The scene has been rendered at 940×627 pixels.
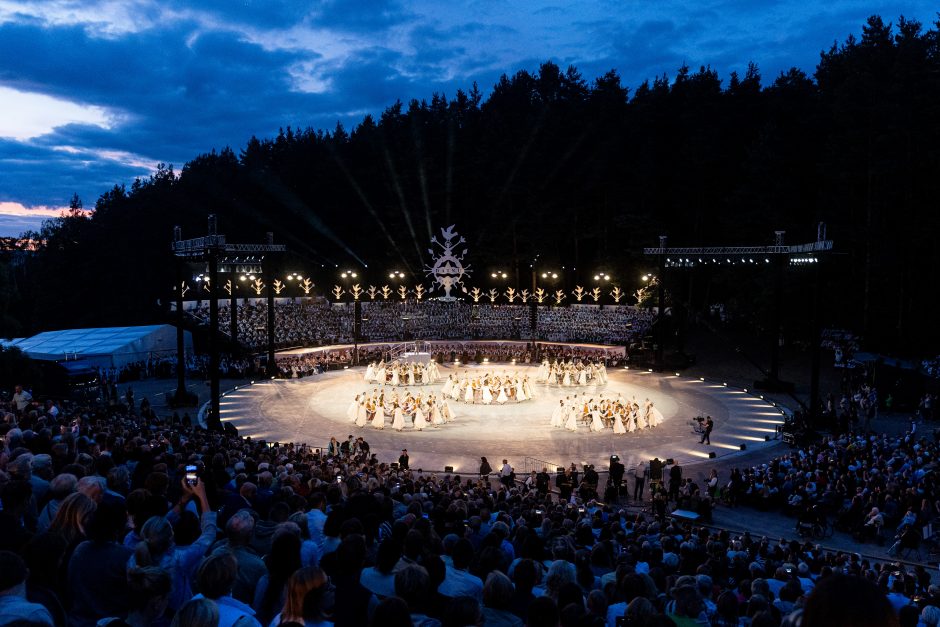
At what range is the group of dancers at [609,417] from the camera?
2366cm

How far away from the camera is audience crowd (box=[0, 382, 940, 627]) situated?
11.6 feet

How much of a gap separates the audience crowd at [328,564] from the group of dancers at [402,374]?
22.0 metres

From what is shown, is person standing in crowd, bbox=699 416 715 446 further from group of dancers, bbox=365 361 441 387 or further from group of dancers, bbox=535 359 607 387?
group of dancers, bbox=365 361 441 387

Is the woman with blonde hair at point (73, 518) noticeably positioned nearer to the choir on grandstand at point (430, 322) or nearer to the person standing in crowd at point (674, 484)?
the person standing in crowd at point (674, 484)

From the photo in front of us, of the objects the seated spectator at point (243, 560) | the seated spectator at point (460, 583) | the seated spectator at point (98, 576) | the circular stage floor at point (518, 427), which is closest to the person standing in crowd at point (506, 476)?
the circular stage floor at point (518, 427)

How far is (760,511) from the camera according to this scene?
16.0 m

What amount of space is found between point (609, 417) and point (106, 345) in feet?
85.1

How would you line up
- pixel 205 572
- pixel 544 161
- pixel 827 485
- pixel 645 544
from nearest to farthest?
pixel 205 572 < pixel 645 544 < pixel 827 485 < pixel 544 161

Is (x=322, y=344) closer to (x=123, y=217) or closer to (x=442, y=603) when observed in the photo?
(x=442, y=603)

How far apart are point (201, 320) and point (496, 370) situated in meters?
19.0

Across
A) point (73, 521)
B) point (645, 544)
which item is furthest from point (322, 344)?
point (73, 521)

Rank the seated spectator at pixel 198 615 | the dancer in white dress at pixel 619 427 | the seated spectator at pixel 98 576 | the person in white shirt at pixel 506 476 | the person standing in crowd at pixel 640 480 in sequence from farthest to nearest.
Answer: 1. the dancer in white dress at pixel 619 427
2. the person standing in crowd at pixel 640 480
3. the person in white shirt at pixel 506 476
4. the seated spectator at pixel 98 576
5. the seated spectator at pixel 198 615

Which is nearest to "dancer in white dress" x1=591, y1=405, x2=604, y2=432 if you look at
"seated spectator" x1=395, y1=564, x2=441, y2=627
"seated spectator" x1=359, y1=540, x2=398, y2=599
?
"seated spectator" x1=359, y1=540, x2=398, y2=599

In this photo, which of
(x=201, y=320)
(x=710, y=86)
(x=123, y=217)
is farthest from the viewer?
(x=123, y=217)
